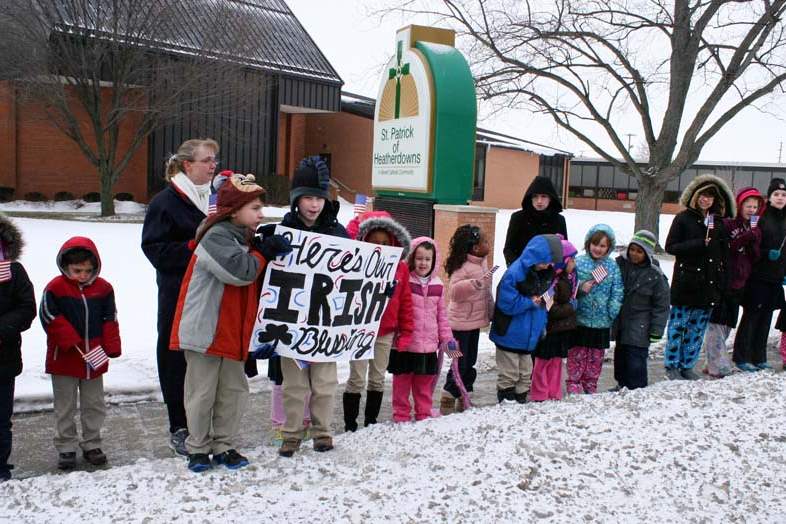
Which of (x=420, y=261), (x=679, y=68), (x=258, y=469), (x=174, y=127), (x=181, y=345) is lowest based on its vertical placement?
Answer: (x=258, y=469)

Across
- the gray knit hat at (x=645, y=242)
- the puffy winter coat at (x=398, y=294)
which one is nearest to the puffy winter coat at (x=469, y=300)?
the puffy winter coat at (x=398, y=294)

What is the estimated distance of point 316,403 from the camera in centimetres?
438

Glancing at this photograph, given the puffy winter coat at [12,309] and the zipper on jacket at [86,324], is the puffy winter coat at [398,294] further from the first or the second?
the puffy winter coat at [12,309]

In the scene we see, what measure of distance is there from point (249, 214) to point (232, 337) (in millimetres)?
666

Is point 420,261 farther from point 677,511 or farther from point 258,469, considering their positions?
point 677,511

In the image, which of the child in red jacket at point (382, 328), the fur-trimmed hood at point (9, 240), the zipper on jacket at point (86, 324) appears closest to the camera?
the fur-trimmed hood at point (9, 240)

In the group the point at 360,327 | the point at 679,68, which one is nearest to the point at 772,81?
the point at 679,68

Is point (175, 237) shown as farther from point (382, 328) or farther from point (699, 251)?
point (699, 251)

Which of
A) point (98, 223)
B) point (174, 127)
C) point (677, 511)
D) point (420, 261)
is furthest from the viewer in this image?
point (174, 127)

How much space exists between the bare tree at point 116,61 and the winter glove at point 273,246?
1802 centimetres

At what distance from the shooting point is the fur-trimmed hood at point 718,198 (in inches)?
266

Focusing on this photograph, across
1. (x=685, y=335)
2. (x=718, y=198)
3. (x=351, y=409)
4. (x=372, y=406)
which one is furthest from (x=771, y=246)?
(x=351, y=409)

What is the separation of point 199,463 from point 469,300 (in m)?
2.54

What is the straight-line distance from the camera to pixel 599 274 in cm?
586
